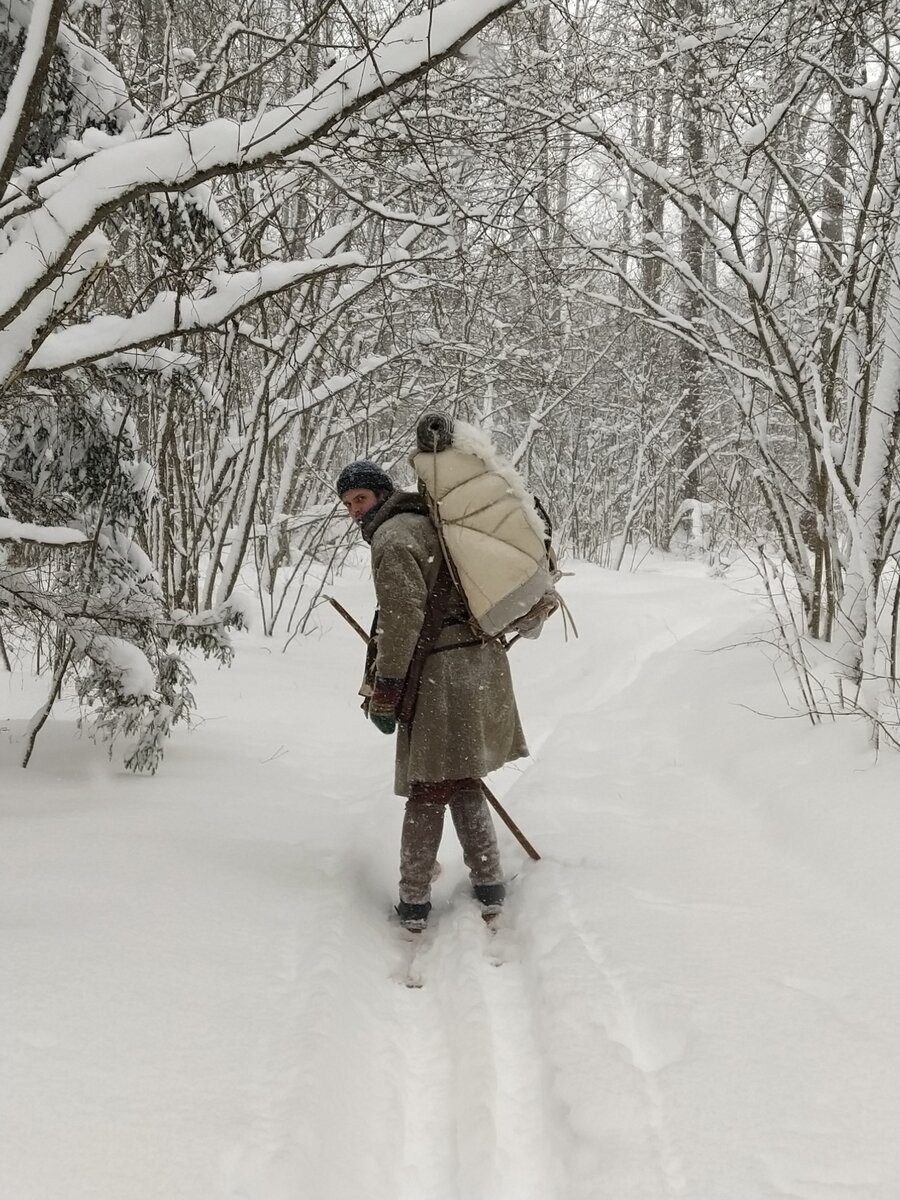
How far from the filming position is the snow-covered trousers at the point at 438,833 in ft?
11.4

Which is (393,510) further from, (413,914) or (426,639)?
(413,914)

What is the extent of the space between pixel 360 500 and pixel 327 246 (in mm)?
3476

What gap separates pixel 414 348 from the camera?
8.48m

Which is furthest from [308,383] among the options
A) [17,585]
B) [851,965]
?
[851,965]

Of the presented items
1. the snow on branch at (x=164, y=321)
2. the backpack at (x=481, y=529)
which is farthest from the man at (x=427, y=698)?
the snow on branch at (x=164, y=321)

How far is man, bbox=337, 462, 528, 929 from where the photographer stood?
3289 millimetres

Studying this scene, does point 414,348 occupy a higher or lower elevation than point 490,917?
higher

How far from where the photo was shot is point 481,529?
10.9 ft

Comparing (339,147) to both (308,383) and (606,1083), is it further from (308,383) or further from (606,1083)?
(308,383)

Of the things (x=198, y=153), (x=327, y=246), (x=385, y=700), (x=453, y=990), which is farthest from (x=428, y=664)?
(x=327, y=246)

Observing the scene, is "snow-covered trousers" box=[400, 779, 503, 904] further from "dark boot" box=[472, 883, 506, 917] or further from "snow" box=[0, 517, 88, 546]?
"snow" box=[0, 517, 88, 546]

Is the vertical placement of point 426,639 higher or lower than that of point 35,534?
lower

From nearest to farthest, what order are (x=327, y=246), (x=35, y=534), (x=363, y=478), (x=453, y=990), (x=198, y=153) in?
1. (x=198, y=153)
2. (x=453, y=990)
3. (x=35, y=534)
4. (x=363, y=478)
5. (x=327, y=246)

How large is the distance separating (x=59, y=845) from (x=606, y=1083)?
7.53ft
